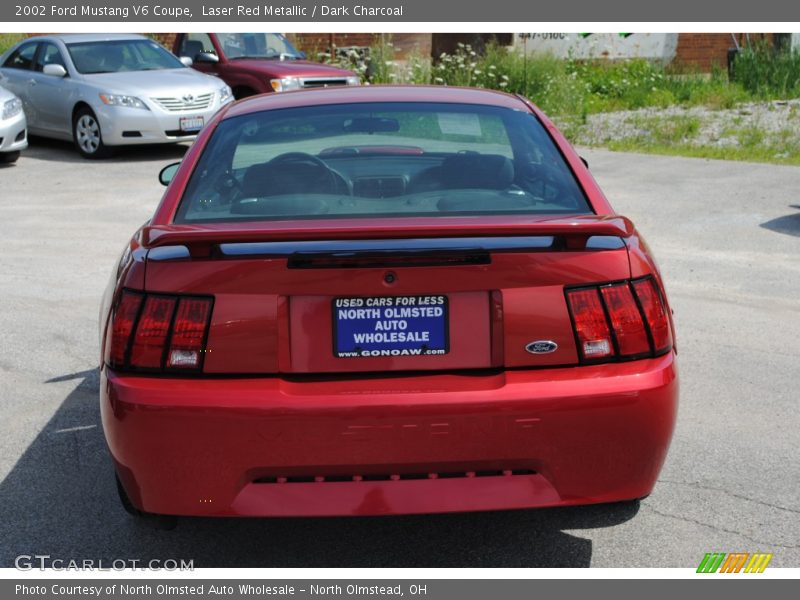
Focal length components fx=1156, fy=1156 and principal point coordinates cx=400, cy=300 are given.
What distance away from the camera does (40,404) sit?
219 inches

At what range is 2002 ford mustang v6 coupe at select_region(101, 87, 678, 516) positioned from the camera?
331 centimetres

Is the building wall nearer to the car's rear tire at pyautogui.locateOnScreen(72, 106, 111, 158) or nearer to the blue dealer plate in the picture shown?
the car's rear tire at pyautogui.locateOnScreen(72, 106, 111, 158)

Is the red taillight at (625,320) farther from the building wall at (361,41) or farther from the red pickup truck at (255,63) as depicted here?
the building wall at (361,41)

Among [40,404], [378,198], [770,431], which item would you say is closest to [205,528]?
[378,198]

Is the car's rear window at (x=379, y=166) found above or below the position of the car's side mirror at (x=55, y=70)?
above

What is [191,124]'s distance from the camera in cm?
1520

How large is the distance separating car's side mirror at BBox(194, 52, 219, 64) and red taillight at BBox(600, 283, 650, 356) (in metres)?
15.3

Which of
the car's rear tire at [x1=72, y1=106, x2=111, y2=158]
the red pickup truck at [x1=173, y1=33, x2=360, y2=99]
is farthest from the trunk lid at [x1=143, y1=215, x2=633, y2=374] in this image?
the red pickup truck at [x1=173, y1=33, x2=360, y2=99]

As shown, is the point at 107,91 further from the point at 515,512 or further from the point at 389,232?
the point at 389,232

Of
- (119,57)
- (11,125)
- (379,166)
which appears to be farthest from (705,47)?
(379,166)

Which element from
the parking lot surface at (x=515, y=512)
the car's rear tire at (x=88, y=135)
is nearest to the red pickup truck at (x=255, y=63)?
the car's rear tire at (x=88, y=135)

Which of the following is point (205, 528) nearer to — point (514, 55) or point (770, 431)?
point (770, 431)

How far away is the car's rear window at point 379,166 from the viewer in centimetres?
406

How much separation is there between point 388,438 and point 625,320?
2.65ft
